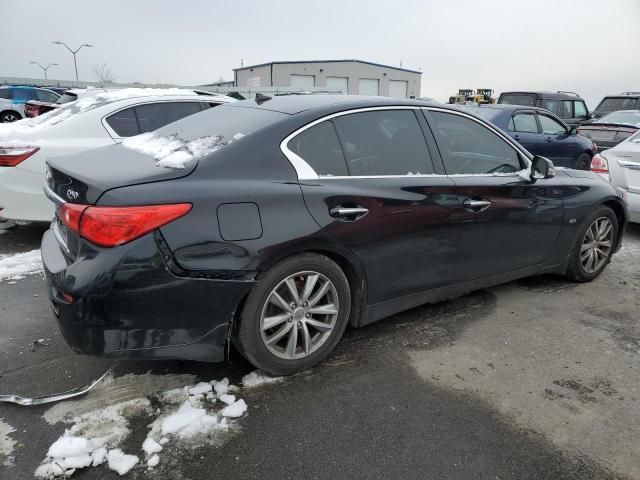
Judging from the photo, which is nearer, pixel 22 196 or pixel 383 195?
pixel 383 195

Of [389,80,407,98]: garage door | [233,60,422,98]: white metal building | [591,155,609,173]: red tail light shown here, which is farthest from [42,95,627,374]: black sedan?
[389,80,407,98]: garage door

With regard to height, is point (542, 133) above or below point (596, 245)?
above

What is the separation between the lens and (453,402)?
2.80 m

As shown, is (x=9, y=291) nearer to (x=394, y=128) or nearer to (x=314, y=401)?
(x=314, y=401)

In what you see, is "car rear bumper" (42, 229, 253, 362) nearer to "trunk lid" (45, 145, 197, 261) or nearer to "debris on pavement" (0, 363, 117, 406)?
"trunk lid" (45, 145, 197, 261)

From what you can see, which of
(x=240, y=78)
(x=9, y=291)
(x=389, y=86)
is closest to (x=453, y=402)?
(x=9, y=291)

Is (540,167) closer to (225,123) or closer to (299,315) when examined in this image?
(299,315)

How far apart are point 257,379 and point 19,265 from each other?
10.3 feet

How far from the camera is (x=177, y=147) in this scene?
296cm

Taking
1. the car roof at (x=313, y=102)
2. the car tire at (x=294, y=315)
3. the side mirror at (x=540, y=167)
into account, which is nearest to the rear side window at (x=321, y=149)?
the car roof at (x=313, y=102)

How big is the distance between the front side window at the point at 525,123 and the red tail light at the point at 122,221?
8.07 metres

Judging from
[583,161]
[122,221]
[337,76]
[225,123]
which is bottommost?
[583,161]

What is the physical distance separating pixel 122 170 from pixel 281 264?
964 mm

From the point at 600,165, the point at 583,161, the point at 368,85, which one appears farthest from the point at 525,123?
the point at 368,85
